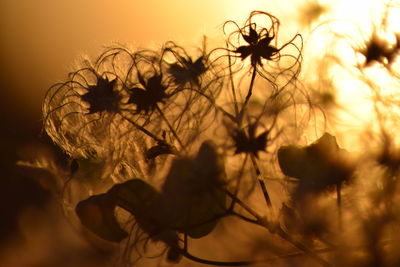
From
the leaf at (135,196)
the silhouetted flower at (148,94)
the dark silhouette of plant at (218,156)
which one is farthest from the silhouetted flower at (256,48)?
the leaf at (135,196)

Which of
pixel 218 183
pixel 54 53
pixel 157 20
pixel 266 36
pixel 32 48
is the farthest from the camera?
pixel 32 48

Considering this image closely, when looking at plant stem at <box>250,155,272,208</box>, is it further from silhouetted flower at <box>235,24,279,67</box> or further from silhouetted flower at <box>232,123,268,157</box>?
silhouetted flower at <box>235,24,279,67</box>

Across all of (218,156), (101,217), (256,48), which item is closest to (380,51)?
(256,48)

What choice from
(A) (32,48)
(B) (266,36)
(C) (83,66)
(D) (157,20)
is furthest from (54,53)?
(B) (266,36)

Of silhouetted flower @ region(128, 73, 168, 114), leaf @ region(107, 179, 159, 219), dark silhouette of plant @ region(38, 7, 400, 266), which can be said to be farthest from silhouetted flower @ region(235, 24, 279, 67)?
leaf @ region(107, 179, 159, 219)

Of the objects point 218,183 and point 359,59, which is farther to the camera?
point 359,59

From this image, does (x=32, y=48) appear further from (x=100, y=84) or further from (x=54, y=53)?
(x=100, y=84)
